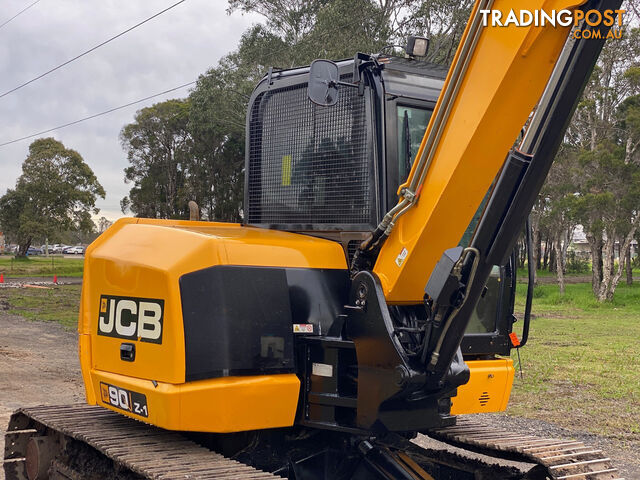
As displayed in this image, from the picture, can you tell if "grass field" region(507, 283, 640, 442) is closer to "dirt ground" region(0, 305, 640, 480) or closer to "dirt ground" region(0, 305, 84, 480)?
"dirt ground" region(0, 305, 640, 480)

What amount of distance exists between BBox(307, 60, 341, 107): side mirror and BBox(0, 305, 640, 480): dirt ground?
13.1 ft

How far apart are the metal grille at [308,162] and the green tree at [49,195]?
181 feet

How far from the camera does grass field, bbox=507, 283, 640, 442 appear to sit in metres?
8.75

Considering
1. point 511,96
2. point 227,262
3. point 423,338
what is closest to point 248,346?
point 227,262

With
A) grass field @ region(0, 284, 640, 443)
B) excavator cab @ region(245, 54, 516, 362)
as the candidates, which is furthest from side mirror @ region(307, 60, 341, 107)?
grass field @ region(0, 284, 640, 443)

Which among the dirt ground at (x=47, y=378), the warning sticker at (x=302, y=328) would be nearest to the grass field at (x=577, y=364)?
the dirt ground at (x=47, y=378)

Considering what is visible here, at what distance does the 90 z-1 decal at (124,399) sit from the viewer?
14.1ft

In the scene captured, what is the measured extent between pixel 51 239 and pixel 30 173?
17.3 feet

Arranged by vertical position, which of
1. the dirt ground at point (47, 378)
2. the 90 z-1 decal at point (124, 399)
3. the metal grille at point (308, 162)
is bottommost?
the dirt ground at point (47, 378)

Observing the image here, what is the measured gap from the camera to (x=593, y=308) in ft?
87.5

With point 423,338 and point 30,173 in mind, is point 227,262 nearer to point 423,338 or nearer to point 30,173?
point 423,338

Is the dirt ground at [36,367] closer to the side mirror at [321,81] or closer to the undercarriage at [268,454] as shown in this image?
the undercarriage at [268,454]

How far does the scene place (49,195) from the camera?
56938mm

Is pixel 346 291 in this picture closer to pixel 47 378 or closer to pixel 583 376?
pixel 47 378
